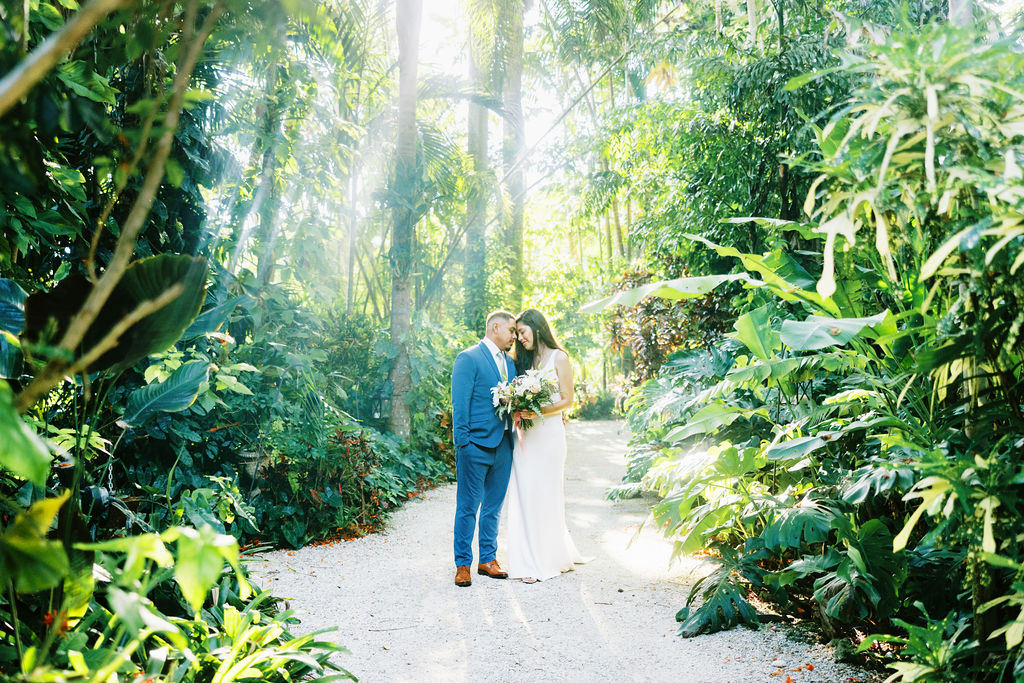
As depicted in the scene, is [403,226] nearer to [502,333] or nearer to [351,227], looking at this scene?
[351,227]

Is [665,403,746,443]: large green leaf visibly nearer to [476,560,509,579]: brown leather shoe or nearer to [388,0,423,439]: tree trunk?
[476,560,509,579]: brown leather shoe

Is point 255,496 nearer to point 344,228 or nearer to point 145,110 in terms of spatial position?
point 145,110

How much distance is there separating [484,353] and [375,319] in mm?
6497

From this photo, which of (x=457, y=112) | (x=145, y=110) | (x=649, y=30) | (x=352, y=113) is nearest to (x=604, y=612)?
(x=145, y=110)

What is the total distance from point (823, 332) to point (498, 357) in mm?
3471

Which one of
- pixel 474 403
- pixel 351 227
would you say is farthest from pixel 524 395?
pixel 351 227

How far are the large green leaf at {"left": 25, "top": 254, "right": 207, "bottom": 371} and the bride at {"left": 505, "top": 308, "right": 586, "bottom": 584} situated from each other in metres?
3.73

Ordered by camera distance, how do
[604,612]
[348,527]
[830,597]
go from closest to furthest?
[830,597] → [604,612] → [348,527]

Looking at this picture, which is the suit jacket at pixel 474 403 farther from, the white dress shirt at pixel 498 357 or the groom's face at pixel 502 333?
the groom's face at pixel 502 333

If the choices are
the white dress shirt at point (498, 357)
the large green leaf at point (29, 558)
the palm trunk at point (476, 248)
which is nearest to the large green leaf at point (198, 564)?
the large green leaf at point (29, 558)

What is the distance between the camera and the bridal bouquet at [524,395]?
5.12m

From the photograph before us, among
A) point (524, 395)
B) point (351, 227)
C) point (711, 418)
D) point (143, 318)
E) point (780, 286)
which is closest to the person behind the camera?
point (143, 318)

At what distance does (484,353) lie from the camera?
213 inches

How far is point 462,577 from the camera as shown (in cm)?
489
